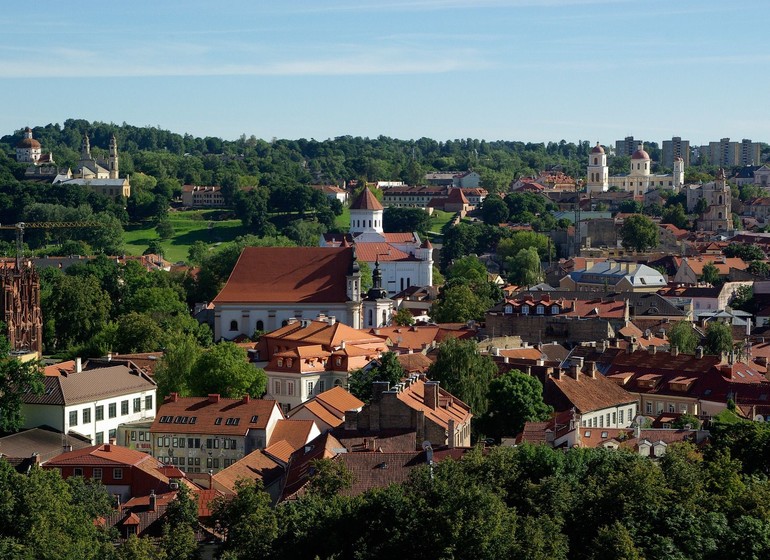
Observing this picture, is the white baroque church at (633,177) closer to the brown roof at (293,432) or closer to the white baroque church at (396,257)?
the white baroque church at (396,257)

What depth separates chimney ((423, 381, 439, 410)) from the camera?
47094mm

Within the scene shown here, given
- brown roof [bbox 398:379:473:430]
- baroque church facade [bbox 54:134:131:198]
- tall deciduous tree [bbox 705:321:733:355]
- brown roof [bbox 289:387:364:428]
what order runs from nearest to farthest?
brown roof [bbox 398:379:473:430]
brown roof [bbox 289:387:364:428]
tall deciduous tree [bbox 705:321:733:355]
baroque church facade [bbox 54:134:131:198]

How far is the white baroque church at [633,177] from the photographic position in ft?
554

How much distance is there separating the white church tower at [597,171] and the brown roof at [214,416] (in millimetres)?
119949

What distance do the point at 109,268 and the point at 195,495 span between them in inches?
2260

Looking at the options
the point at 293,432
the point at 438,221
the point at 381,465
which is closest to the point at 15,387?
the point at 293,432

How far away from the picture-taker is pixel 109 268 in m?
96.7

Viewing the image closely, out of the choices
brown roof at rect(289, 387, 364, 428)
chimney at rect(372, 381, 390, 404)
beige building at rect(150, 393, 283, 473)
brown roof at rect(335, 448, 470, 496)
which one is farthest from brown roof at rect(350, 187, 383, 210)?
brown roof at rect(335, 448, 470, 496)

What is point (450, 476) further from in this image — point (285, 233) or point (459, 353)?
point (285, 233)

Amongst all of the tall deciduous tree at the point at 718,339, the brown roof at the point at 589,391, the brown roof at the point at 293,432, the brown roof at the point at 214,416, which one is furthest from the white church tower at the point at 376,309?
the brown roof at the point at 293,432

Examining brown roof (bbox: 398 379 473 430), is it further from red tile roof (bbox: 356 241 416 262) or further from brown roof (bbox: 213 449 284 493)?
red tile roof (bbox: 356 241 416 262)

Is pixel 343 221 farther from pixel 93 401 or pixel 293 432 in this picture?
pixel 293 432

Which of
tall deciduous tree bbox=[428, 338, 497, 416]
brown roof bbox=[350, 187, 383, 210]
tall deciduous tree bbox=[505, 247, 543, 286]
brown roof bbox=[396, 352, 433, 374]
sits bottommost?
tall deciduous tree bbox=[505, 247, 543, 286]

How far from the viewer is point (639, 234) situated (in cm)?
12338
